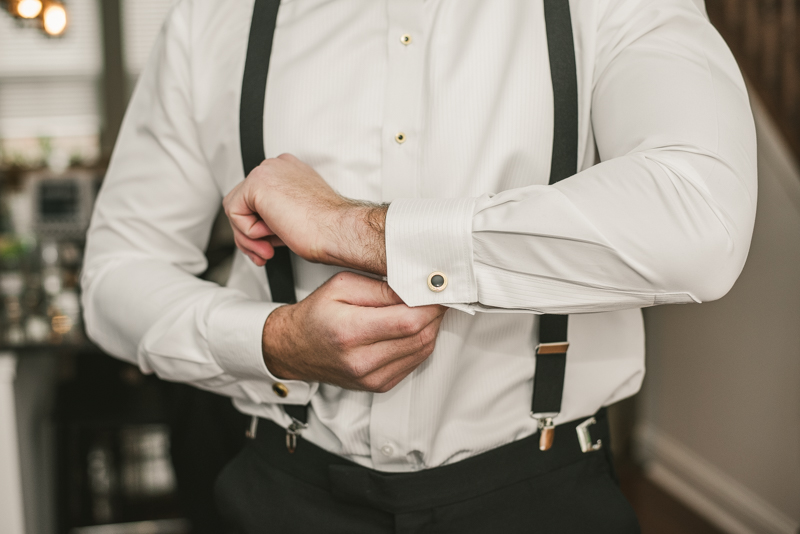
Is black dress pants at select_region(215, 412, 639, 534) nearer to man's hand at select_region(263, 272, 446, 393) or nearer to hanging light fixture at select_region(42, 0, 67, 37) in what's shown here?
man's hand at select_region(263, 272, 446, 393)

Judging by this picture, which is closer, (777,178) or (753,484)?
(777,178)

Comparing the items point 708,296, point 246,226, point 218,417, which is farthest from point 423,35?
point 218,417

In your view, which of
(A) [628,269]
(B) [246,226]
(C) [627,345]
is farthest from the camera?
(C) [627,345]

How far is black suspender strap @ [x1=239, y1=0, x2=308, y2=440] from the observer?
853 millimetres

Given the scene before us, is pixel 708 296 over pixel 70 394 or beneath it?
over

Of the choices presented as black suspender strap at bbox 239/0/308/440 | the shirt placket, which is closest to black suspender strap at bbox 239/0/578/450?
black suspender strap at bbox 239/0/308/440

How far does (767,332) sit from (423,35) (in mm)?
1901

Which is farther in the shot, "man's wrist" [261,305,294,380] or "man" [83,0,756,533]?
"man's wrist" [261,305,294,380]

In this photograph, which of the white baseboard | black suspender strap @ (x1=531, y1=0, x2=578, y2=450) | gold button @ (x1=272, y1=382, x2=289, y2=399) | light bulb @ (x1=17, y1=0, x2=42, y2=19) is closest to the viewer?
black suspender strap @ (x1=531, y1=0, x2=578, y2=450)

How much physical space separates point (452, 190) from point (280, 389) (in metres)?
0.39

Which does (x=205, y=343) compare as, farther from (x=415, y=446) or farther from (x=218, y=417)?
(x=218, y=417)

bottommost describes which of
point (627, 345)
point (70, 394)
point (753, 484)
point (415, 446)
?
point (753, 484)

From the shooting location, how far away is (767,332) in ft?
7.12

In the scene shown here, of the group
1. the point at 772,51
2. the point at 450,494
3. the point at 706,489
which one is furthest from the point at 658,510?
the point at 450,494
